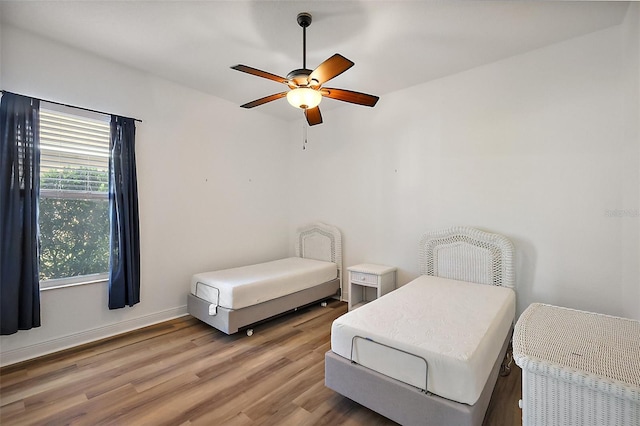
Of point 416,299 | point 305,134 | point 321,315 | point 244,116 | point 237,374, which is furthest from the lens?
point 305,134

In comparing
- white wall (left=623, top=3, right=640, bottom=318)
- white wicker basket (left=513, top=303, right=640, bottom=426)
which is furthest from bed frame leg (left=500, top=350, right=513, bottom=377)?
white wicker basket (left=513, top=303, right=640, bottom=426)

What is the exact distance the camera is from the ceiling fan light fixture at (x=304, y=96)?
2131mm

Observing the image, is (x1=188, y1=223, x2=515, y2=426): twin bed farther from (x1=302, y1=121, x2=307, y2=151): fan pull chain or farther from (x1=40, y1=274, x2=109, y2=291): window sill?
(x1=302, y1=121, x2=307, y2=151): fan pull chain

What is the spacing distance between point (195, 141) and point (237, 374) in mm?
2782

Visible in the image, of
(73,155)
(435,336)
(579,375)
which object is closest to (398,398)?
(435,336)

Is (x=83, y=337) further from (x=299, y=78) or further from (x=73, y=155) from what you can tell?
(x=299, y=78)

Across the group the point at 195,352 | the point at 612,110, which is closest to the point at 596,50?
the point at 612,110

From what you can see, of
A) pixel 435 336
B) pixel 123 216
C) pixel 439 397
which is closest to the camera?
pixel 439 397

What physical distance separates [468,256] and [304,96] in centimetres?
240

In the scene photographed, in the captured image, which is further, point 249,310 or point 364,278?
point 364,278

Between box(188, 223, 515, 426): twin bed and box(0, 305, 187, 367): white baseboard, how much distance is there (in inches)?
15.0

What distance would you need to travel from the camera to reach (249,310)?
297 centimetres

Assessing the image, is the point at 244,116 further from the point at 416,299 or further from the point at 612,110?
the point at 612,110

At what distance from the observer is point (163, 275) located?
11.0ft
